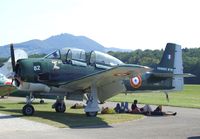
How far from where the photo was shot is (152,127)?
14297 millimetres

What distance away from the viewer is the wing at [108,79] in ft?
49.0

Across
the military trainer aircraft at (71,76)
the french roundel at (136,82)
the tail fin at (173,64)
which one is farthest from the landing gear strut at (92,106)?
the tail fin at (173,64)

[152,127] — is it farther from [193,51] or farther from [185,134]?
[193,51]

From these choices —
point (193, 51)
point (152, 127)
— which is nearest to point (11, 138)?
point (152, 127)

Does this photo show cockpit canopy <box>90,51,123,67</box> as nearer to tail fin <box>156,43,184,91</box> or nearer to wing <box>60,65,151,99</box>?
wing <box>60,65,151,99</box>

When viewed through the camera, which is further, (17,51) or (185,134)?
(17,51)

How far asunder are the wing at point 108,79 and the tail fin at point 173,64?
4701 mm

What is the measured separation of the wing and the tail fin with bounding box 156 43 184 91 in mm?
4701

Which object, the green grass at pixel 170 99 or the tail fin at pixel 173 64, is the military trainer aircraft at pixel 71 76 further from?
the green grass at pixel 170 99

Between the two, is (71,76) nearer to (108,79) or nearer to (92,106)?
(92,106)

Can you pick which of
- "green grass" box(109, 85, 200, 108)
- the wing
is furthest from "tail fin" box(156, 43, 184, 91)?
"green grass" box(109, 85, 200, 108)

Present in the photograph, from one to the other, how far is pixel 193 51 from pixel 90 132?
127526 mm

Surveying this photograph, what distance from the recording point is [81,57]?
60.5ft

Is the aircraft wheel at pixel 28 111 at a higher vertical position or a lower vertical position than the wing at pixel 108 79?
lower
